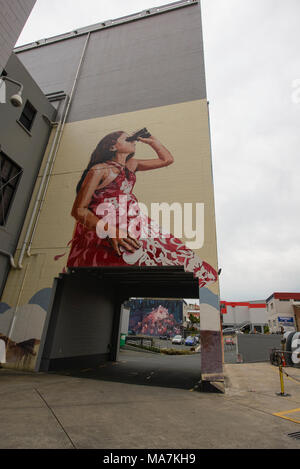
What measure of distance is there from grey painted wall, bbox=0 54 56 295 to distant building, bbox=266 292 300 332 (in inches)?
1829

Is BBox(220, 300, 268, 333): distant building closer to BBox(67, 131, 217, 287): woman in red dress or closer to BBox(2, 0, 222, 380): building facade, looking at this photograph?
BBox(2, 0, 222, 380): building facade

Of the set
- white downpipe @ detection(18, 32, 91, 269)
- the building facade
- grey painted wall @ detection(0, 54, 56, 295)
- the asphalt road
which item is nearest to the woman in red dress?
the building facade

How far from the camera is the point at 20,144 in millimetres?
12625

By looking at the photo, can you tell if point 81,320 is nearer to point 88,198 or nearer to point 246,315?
point 88,198

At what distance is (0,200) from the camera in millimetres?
11688

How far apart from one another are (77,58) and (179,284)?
705 inches

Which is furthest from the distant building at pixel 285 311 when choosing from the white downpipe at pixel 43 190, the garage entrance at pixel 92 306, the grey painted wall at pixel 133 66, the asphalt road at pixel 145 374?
the white downpipe at pixel 43 190

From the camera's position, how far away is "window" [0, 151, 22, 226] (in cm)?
1166

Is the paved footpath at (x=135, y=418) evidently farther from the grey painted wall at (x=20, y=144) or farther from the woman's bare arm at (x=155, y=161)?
the woman's bare arm at (x=155, y=161)

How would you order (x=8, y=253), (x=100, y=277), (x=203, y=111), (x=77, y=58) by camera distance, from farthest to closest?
1. (x=77, y=58)
2. (x=100, y=277)
3. (x=203, y=111)
4. (x=8, y=253)

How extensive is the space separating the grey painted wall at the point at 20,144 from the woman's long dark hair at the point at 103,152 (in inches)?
113

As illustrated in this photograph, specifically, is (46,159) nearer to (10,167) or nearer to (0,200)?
(10,167)

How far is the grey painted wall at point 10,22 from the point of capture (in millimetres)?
6695
